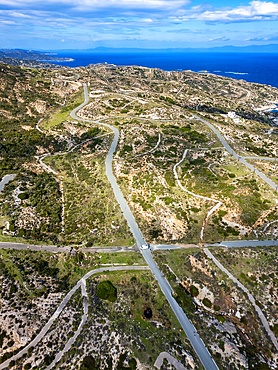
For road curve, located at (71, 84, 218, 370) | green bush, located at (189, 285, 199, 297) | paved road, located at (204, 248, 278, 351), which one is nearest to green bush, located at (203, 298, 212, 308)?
green bush, located at (189, 285, 199, 297)

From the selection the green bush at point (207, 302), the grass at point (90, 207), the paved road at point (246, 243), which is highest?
the grass at point (90, 207)

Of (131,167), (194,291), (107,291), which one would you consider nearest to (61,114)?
(131,167)

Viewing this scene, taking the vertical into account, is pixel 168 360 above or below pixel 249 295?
above

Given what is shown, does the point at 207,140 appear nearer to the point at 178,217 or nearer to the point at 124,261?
the point at 178,217

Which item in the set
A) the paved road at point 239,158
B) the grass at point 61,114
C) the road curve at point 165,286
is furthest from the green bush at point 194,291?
the grass at point 61,114

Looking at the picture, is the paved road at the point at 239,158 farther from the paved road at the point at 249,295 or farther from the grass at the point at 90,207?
the grass at the point at 90,207

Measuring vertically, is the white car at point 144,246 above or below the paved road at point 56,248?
above

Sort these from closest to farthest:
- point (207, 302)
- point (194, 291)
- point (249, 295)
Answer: point (207, 302) < point (249, 295) < point (194, 291)

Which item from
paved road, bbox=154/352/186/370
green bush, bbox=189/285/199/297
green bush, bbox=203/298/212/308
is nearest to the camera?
paved road, bbox=154/352/186/370

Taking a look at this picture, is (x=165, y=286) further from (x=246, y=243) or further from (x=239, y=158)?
(x=239, y=158)

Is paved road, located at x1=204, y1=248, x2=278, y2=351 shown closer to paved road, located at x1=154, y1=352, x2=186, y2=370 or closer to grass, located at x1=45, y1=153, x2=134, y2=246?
paved road, located at x1=154, y1=352, x2=186, y2=370

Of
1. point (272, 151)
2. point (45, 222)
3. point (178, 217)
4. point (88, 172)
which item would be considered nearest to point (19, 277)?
point (45, 222)

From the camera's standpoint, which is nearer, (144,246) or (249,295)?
(249,295)
